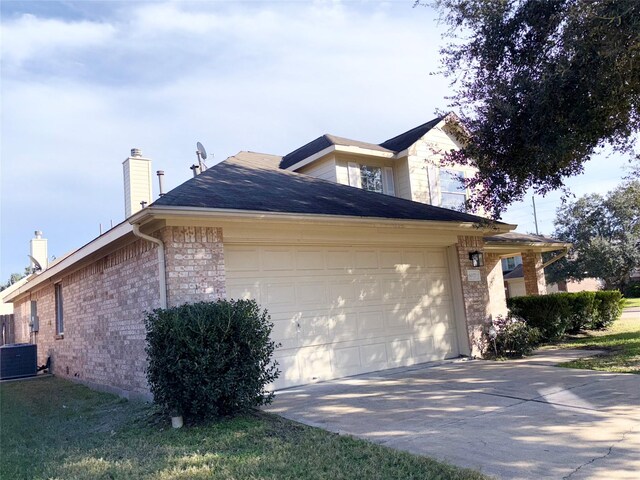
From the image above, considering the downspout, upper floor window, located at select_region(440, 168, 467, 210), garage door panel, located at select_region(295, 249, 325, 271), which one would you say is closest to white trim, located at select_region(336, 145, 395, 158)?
upper floor window, located at select_region(440, 168, 467, 210)

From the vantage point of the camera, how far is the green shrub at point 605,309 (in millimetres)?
16484

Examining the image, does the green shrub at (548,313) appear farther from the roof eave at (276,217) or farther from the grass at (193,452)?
the grass at (193,452)

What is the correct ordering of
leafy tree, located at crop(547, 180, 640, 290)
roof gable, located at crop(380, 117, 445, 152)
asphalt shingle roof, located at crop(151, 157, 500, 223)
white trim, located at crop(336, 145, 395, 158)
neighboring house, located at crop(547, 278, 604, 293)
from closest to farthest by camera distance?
asphalt shingle roof, located at crop(151, 157, 500, 223)
white trim, located at crop(336, 145, 395, 158)
roof gable, located at crop(380, 117, 445, 152)
leafy tree, located at crop(547, 180, 640, 290)
neighboring house, located at crop(547, 278, 604, 293)

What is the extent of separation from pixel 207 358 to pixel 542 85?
621 cm

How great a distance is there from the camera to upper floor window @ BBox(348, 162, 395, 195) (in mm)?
14547

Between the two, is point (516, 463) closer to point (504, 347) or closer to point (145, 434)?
point (145, 434)

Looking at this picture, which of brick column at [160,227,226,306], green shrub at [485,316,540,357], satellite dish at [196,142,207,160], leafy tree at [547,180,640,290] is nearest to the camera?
brick column at [160,227,226,306]

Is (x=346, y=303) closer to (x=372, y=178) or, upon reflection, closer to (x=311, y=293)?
(x=311, y=293)

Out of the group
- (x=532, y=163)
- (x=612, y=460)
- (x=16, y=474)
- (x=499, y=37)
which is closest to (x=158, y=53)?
(x=499, y=37)

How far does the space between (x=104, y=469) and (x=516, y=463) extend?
380 centimetres

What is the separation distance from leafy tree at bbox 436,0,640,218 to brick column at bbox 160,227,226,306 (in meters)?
4.87

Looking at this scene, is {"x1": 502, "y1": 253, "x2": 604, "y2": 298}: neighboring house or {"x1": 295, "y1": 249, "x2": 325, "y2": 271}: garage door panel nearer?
{"x1": 295, "y1": 249, "x2": 325, "y2": 271}: garage door panel

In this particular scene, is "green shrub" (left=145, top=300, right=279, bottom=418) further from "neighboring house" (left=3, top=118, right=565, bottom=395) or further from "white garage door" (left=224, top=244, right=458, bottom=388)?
"white garage door" (left=224, top=244, right=458, bottom=388)

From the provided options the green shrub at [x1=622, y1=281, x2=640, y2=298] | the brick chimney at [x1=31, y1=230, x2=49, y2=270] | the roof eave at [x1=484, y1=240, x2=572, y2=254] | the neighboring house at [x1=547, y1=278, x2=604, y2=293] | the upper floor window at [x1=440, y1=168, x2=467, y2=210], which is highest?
the brick chimney at [x1=31, y1=230, x2=49, y2=270]
